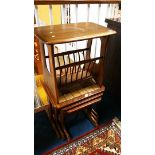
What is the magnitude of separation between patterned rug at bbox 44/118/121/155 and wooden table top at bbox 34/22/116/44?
95 centimetres

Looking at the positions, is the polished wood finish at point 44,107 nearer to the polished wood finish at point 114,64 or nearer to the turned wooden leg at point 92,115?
the turned wooden leg at point 92,115

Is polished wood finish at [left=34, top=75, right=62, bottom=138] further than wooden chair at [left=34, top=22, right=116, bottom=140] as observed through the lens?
Yes

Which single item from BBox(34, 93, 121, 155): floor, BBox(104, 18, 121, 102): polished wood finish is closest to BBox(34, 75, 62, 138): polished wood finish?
BBox(34, 93, 121, 155): floor

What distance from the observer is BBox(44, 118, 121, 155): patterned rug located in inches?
55.3

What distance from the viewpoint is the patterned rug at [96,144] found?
140 centimetres

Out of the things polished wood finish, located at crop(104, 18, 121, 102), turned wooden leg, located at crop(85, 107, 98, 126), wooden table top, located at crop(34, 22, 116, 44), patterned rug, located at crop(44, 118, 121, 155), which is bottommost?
patterned rug, located at crop(44, 118, 121, 155)

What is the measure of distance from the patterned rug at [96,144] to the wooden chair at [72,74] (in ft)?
0.35

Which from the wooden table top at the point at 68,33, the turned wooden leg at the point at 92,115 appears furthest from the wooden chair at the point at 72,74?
the turned wooden leg at the point at 92,115

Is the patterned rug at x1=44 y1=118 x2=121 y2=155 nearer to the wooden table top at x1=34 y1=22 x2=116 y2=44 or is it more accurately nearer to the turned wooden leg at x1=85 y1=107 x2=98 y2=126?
the turned wooden leg at x1=85 y1=107 x2=98 y2=126

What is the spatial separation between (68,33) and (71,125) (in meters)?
0.96

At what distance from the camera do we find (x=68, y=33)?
103 cm
